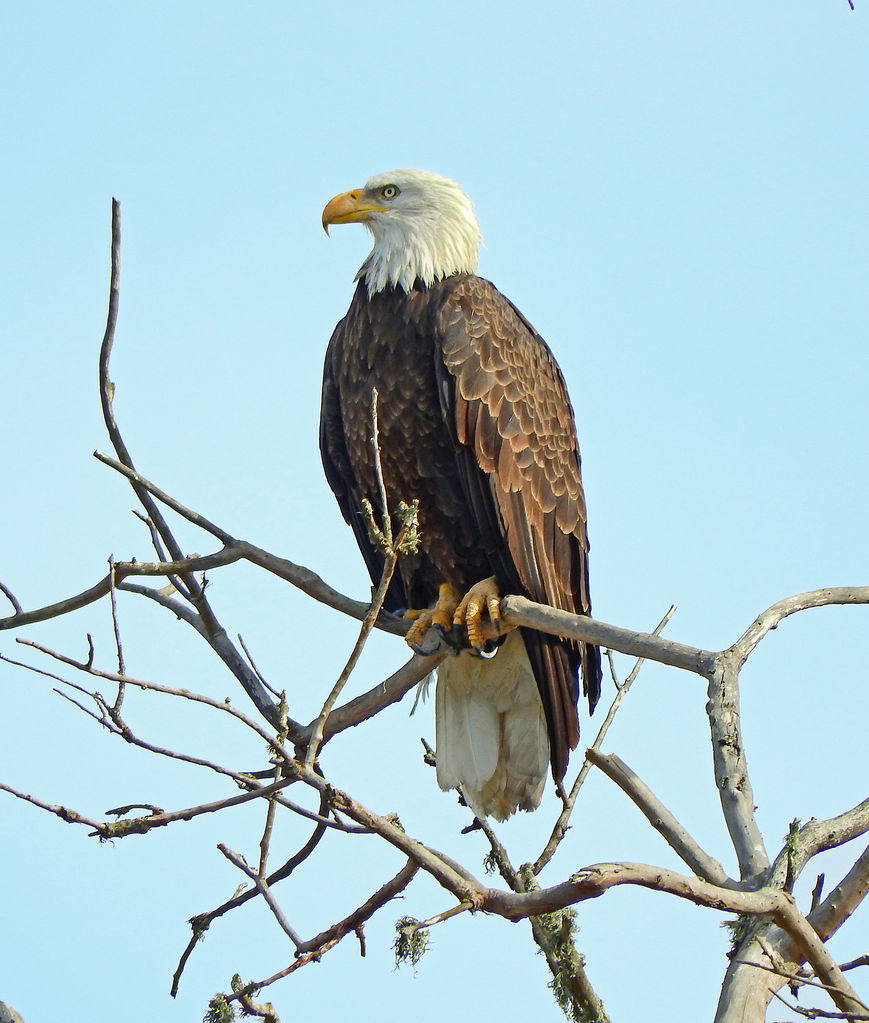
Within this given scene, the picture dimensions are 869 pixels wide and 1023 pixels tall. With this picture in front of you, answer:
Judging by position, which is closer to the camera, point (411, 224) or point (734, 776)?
point (734, 776)

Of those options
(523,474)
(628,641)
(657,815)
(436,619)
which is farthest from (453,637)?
(628,641)

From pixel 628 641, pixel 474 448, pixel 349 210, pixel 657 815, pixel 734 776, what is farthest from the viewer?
pixel 349 210

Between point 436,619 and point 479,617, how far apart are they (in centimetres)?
22

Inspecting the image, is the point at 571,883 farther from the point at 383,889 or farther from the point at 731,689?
the point at 383,889

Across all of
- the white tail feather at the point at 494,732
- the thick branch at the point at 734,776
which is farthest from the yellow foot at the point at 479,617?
the thick branch at the point at 734,776

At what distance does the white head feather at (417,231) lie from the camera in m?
4.80

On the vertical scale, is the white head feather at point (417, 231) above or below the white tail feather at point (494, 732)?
above

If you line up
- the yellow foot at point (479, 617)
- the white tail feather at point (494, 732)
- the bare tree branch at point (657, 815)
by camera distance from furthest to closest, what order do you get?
1. the white tail feather at point (494, 732)
2. the yellow foot at point (479, 617)
3. the bare tree branch at point (657, 815)

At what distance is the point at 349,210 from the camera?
16.9 feet

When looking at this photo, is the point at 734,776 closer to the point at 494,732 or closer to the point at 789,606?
the point at 789,606

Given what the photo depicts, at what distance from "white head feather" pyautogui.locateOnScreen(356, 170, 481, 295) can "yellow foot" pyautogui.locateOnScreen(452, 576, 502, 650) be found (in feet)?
4.25

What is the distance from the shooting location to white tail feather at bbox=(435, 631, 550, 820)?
178 inches

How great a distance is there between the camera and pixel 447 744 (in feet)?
15.3

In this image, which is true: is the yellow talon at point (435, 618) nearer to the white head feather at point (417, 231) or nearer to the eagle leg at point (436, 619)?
the eagle leg at point (436, 619)
